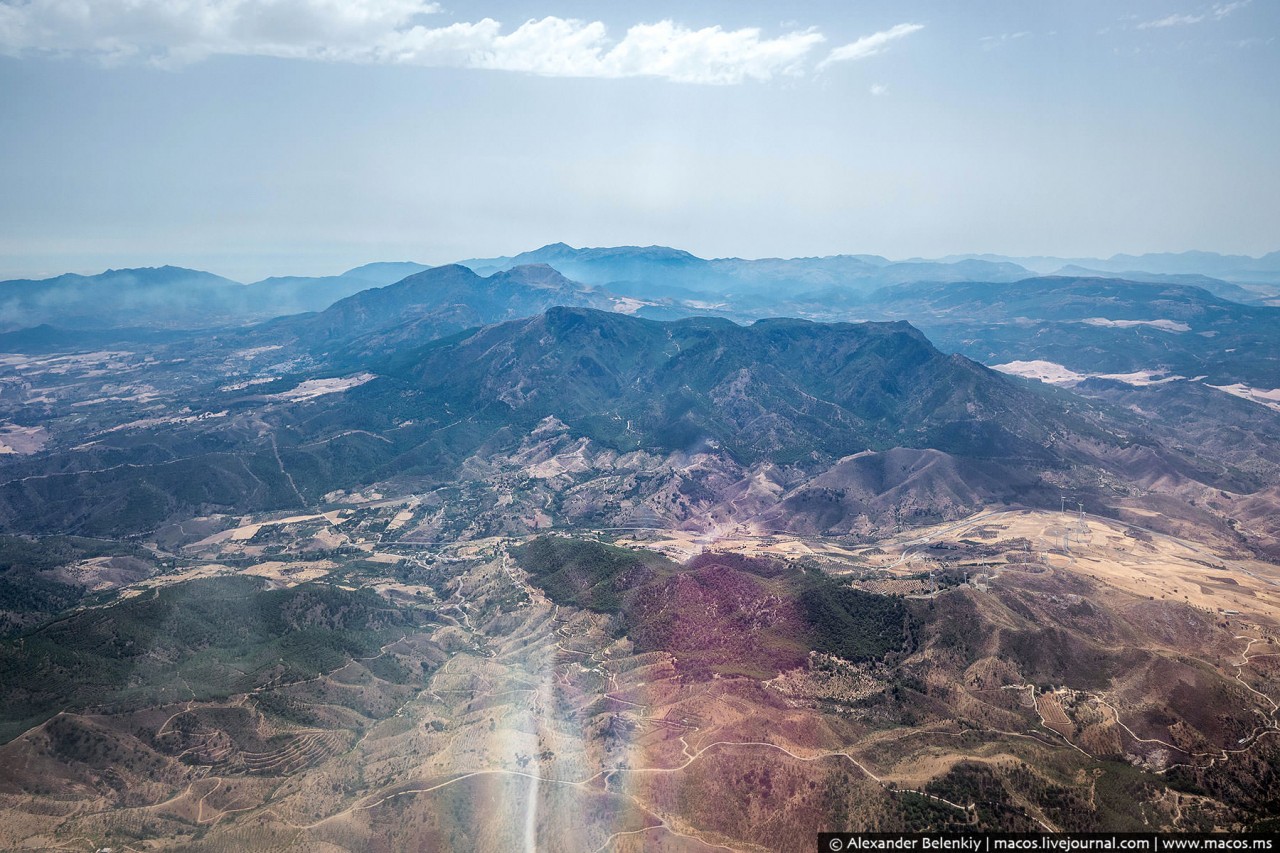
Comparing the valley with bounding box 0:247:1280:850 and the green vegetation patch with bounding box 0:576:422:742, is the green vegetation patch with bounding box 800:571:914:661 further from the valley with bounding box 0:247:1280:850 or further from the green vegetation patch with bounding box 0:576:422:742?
the green vegetation patch with bounding box 0:576:422:742

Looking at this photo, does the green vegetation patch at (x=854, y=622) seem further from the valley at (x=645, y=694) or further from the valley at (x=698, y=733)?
the valley at (x=698, y=733)

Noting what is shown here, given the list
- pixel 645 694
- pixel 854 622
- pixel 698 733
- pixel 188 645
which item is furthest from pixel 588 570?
pixel 188 645

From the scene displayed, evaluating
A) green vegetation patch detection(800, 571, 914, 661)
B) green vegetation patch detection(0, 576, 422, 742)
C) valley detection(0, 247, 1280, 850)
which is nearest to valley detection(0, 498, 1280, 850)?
valley detection(0, 247, 1280, 850)

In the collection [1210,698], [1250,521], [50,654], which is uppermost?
[50,654]

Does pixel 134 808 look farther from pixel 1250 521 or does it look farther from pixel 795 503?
pixel 1250 521

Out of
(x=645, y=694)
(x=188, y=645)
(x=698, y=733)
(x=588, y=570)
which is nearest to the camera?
(x=698, y=733)

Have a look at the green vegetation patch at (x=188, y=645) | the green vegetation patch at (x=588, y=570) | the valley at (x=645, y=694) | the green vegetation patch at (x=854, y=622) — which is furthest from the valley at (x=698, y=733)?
the green vegetation patch at (x=188, y=645)

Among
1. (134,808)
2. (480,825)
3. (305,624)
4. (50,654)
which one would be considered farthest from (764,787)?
(50,654)

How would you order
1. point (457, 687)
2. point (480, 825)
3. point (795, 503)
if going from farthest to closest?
point (795, 503)
point (457, 687)
point (480, 825)

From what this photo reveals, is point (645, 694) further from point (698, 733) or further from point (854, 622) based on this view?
point (854, 622)

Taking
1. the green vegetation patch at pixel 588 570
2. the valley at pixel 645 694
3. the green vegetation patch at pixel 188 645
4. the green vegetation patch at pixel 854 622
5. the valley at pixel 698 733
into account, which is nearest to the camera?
the valley at pixel 698 733

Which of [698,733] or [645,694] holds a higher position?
[698,733]
